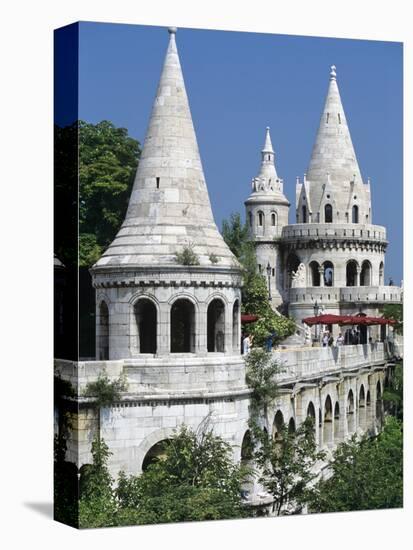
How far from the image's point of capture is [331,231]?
35.7 meters

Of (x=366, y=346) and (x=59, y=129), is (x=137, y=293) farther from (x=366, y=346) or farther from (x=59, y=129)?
(x=366, y=346)

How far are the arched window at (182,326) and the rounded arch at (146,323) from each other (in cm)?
52

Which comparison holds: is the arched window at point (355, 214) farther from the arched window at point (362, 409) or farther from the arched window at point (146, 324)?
the arched window at point (146, 324)

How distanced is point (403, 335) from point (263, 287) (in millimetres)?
3274

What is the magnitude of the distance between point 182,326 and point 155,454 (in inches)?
116

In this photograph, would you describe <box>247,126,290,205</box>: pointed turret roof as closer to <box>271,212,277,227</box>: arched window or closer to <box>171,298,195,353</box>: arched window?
<box>271,212,277,227</box>: arched window

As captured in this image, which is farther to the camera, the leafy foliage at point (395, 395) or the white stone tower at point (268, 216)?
the leafy foliage at point (395, 395)

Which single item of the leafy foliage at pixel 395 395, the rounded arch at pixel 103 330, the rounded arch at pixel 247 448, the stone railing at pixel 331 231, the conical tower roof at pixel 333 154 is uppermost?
the conical tower roof at pixel 333 154

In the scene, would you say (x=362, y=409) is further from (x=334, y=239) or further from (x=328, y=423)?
Answer: (x=334, y=239)

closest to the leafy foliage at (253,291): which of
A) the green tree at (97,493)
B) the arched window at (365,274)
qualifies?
the arched window at (365,274)

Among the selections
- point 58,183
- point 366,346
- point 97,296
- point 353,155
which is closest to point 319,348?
point 366,346

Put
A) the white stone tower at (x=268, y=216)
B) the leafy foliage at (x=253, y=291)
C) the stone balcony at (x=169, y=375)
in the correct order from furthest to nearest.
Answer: the leafy foliage at (x=253, y=291) → the white stone tower at (x=268, y=216) → the stone balcony at (x=169, y=375)

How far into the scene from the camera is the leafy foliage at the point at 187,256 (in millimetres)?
28109

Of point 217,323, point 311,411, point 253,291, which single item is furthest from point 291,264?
point 217,323
